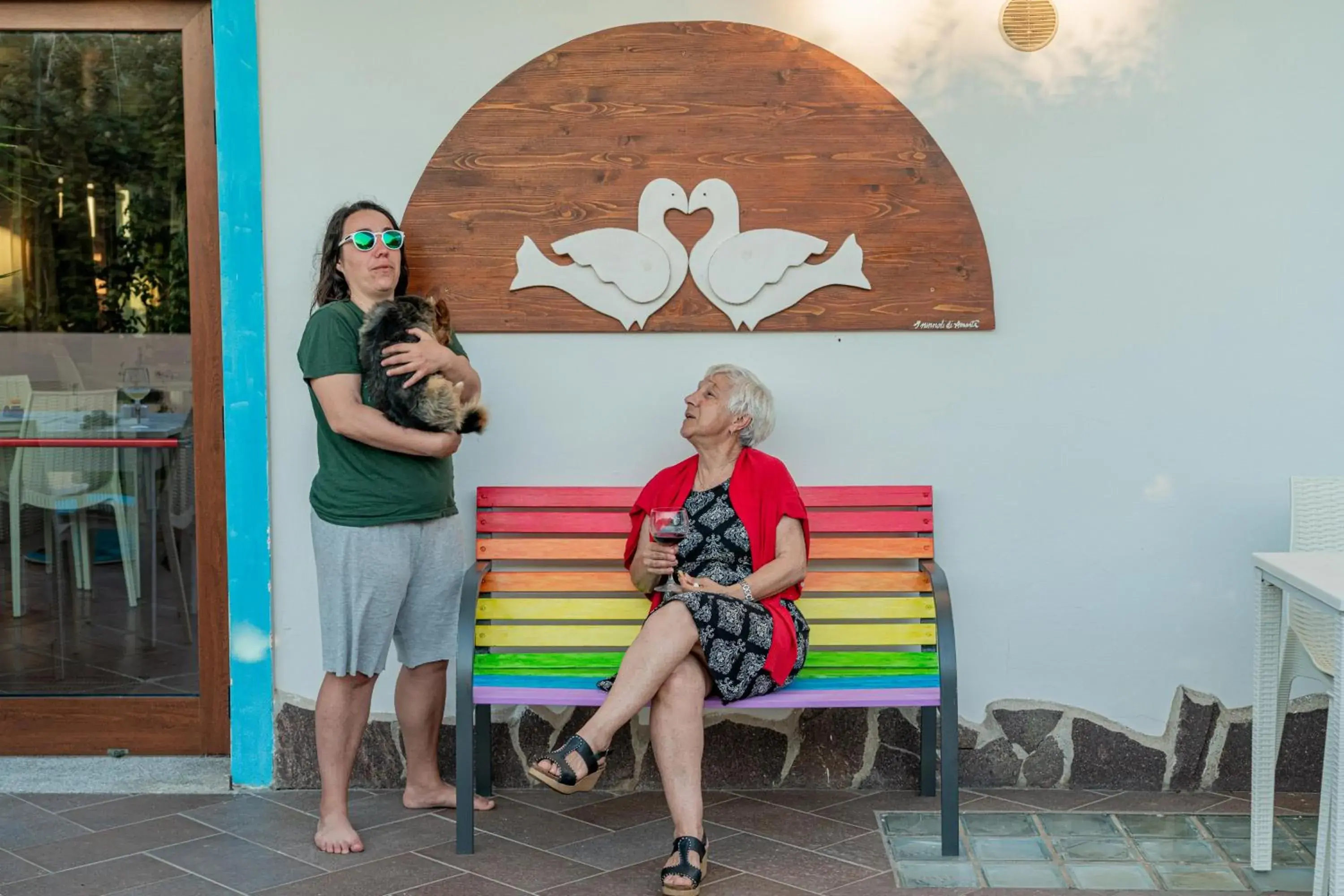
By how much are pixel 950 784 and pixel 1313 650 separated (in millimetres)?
1041

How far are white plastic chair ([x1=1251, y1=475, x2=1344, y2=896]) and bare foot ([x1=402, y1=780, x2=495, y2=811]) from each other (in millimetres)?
2183

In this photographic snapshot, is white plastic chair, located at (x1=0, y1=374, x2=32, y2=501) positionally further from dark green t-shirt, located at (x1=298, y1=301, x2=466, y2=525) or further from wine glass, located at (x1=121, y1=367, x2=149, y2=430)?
dark green t-shirt, located at (x1=298, y1=301, x2=466, y2=525)

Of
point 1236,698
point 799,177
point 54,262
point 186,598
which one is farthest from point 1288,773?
point 54,262

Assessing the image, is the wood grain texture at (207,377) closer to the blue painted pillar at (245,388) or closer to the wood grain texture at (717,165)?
the blue painted pillar at (245,388)

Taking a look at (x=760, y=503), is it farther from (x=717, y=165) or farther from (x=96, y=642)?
(x=96, y=642)

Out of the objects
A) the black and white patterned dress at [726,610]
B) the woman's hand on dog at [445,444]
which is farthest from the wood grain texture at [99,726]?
the black and white patterned dress at [726,610]

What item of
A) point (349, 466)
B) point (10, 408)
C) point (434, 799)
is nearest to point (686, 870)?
point (434, 799)

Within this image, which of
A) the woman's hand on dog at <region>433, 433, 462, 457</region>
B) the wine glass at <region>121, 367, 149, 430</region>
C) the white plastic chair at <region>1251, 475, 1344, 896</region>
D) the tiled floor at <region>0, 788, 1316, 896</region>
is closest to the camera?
the white plastic chair at <region>1251, 475, 1344, 896</region>

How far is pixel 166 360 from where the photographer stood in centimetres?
439

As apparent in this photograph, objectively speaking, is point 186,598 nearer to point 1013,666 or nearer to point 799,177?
point 799,177

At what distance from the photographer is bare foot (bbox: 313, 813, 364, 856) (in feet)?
12.2

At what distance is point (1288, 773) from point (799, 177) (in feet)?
7.92

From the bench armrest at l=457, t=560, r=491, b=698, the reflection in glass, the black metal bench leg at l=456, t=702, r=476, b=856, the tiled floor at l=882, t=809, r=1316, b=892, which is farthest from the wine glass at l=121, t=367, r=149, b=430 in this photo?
the tiled floor at l=882, t=809, r=1316, b=892

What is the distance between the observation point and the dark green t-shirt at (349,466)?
366cm
